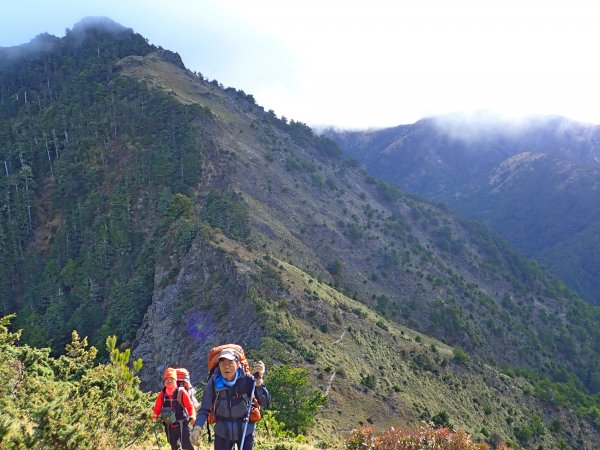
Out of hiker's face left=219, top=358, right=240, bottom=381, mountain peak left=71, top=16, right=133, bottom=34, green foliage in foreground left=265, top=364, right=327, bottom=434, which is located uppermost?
mountain peak left=71, top=16, right=133, bottom=34

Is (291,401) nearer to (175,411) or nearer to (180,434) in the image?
(180,434)

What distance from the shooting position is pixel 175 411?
816 cm

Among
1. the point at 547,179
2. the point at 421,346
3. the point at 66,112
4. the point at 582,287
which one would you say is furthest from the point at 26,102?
the point at 547,179

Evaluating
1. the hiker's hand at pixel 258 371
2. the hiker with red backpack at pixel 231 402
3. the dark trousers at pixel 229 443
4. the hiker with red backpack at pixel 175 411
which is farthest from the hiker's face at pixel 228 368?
the hiker with red backpack at pixel 175 411

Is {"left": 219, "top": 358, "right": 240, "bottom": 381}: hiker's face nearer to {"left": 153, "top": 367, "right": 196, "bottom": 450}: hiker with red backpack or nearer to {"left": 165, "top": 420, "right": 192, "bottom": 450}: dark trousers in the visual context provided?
{"left": 153, "top": 367, "right": 196, "bottom": 450}: hiker with red backpack

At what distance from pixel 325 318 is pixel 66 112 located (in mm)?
60262

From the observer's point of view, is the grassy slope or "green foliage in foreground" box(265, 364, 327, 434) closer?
"green foliage in foreground" box(265, 364, 327, 434)

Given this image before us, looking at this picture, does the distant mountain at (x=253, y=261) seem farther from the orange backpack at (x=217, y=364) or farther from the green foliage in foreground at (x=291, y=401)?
the orange backpack at (x=217, y=364)

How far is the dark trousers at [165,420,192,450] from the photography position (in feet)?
26.8

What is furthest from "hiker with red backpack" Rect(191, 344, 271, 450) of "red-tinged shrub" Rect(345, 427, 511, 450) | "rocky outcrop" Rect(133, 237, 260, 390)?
"rocky outcrop" Rect(133, 237, 260, 390)

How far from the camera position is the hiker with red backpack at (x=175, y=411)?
814 cm

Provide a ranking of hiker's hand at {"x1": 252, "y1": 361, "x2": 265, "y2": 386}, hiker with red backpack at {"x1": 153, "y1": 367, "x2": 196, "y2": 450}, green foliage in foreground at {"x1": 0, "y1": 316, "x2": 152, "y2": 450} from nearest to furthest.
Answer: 1. hiker's hand at {"x1": 252, "y1": 361, "x2": 265, "y2": 386}
2. green foliage in foreground at {"x1": 0, "y1": 316, "x2": 152, "y2": 450}
3. hiker with red backpack at {"x1": 153, "y1": 367, "x2": 196, "y2": 450}

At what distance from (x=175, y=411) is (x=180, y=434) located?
0.47 m

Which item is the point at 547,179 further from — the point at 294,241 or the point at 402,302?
the point at 294,241
